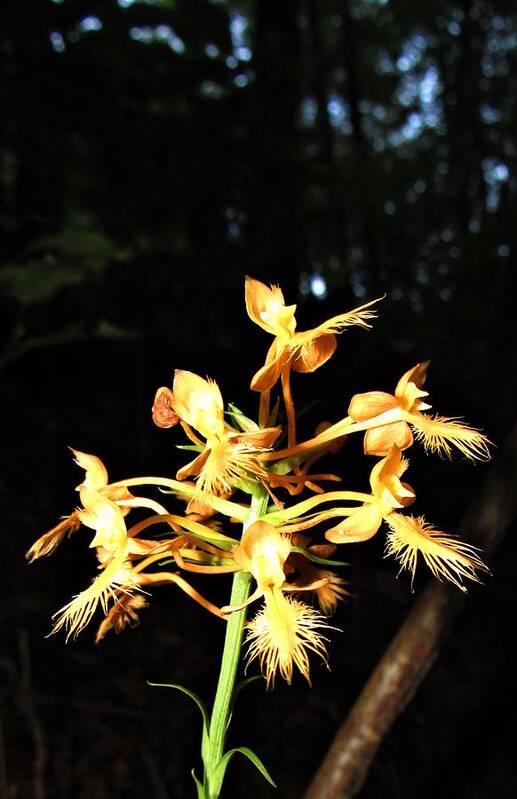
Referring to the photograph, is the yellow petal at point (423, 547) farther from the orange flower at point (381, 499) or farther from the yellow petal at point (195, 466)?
the yellow petal at point (195, 466)

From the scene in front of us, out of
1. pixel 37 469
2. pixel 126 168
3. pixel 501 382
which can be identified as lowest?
pixel 37 469

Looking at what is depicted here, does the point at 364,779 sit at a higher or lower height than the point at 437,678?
higher

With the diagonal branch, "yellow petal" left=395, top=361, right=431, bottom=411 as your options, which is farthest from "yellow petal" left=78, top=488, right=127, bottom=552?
the diagonal branch

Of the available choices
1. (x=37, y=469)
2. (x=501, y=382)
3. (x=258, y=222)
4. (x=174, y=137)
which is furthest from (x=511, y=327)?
(x=37, y=469)

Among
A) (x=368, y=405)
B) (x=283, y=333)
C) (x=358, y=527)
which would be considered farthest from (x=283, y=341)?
(x=358, y=527)

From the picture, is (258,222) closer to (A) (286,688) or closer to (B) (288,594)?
(A) (286,688)

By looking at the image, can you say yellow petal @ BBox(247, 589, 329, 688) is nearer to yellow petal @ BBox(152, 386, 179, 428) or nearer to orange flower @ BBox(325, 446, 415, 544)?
orange flower @ BBox(325, 446, 415, 544)
